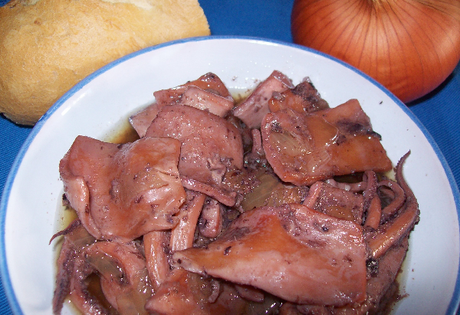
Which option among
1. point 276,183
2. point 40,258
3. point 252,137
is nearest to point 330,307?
point 276,183

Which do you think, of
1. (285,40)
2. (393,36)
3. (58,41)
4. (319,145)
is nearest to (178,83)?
(58,41)

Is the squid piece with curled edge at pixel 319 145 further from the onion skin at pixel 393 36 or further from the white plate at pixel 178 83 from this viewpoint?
the onion skin at pixel 393 36

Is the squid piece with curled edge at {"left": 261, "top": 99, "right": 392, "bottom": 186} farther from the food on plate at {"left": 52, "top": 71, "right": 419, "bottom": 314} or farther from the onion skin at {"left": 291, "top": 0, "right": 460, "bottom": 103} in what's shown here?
the onion skin at {"left": 291, "top": 0, "right": 460, "bottom": 103}

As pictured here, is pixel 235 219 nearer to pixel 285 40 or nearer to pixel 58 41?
pixel 58 41

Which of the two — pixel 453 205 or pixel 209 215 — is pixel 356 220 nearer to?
pixel 453 205

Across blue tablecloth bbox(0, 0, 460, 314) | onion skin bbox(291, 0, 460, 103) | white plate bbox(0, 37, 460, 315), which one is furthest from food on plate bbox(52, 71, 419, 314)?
blue tablecloth bbox(0, 0, 460, 314)

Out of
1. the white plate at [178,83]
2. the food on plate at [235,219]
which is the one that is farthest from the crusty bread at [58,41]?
the food on plate at [235,219]
